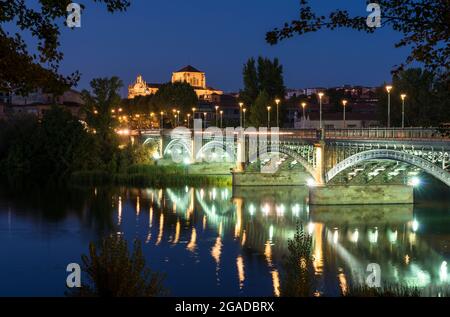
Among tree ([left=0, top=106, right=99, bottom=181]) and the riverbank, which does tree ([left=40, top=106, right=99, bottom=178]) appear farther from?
the riverbank

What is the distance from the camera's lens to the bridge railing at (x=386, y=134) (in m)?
34.7

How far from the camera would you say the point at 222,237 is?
3512cm

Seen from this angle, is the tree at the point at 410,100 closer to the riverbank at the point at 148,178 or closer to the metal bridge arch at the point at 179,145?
the riverbank at the point at 148,178

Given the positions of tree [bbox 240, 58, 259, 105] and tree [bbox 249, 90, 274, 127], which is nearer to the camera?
tree [bbox 249, 90, 274, 127]

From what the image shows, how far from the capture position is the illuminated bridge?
33906mm

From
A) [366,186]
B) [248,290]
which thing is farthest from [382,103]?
[248,290]

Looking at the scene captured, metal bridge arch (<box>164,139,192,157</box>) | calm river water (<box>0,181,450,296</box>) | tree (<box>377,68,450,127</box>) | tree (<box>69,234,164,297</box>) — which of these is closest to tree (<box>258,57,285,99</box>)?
metal bridge arch (<box>164,139,192,157</box>)

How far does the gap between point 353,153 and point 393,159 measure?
609 centimetres

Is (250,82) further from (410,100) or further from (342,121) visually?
(410,100)

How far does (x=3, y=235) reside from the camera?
34750 millimetres

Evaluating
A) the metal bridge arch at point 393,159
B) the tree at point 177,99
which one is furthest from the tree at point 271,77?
the metal bridge arch at point 393,159

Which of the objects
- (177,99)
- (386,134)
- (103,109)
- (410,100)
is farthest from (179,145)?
(386,134)
